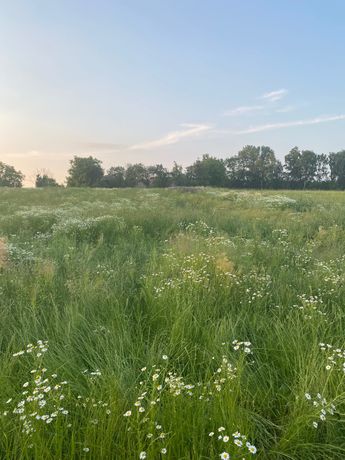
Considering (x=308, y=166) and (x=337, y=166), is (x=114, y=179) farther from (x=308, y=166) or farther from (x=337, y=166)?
(x=337, y=166)

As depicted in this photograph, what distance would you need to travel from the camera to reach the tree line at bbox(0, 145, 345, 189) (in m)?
96.2

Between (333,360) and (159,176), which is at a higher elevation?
(159,176)

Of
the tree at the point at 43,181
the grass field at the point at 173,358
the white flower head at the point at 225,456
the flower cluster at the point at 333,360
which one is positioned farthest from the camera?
the tree at the point at 43,181

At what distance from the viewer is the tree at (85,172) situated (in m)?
95.3

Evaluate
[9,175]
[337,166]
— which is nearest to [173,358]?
[9,175]

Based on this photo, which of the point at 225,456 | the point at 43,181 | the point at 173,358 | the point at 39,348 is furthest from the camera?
the point at 43,181

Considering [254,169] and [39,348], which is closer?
[39,348]

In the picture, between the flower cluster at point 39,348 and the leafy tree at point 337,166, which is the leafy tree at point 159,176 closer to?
the leafy tree at point 337,166

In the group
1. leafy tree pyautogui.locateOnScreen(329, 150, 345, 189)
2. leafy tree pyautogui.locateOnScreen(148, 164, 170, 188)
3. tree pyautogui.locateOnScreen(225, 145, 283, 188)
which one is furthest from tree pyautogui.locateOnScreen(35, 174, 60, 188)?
leafy tree pyautogui.locateOnScreen(329, 150, 345, 189)

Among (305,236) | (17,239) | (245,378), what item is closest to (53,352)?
(245,378)

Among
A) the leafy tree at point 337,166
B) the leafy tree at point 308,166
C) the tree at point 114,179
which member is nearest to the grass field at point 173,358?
the tree at point 114,179

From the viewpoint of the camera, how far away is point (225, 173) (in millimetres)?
101812

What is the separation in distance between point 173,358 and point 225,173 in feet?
337

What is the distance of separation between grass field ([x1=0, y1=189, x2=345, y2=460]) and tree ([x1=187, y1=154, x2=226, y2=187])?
9294 centimetres
